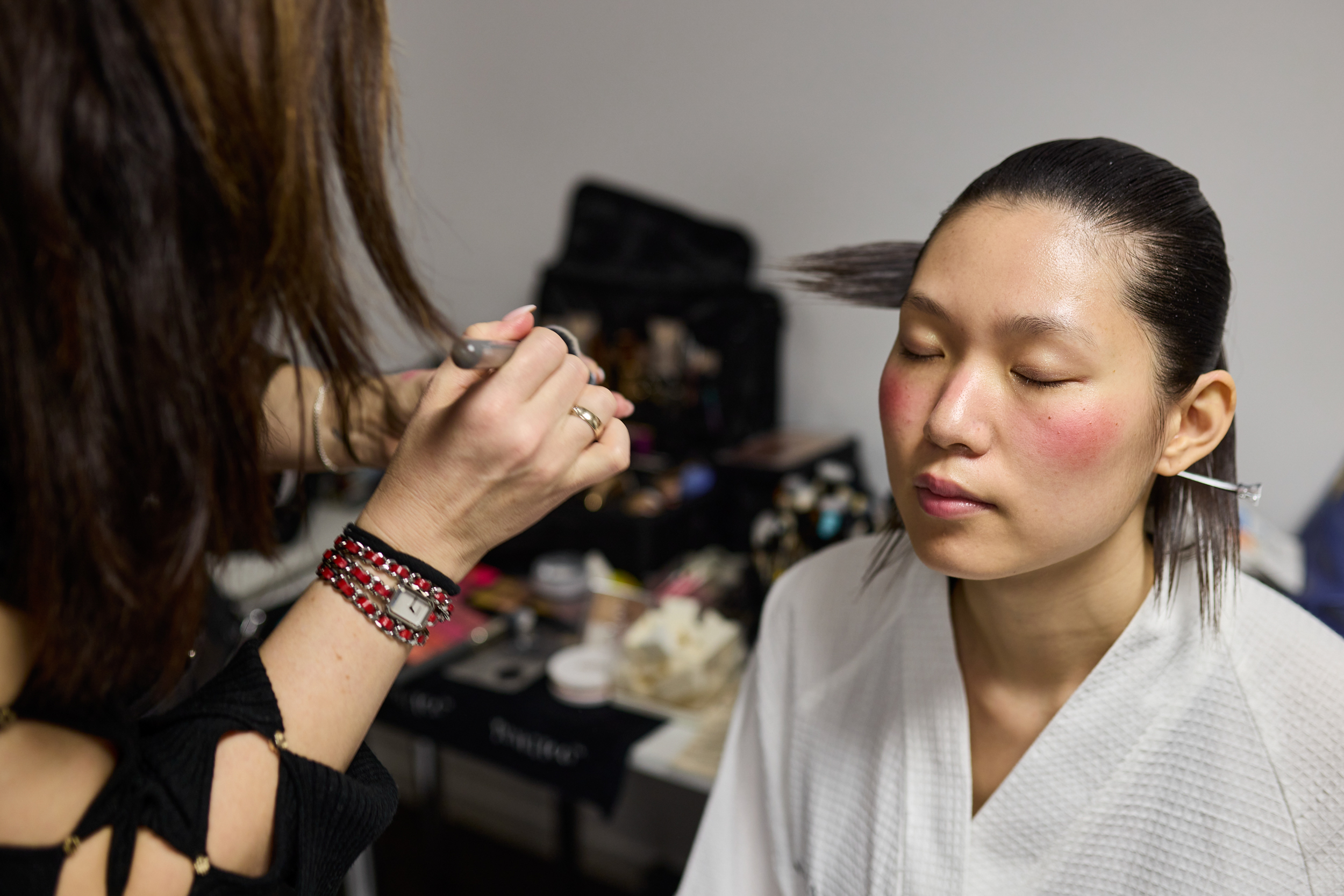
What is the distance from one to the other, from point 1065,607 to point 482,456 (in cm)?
56

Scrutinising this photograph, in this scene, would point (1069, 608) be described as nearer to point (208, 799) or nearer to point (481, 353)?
point (481, 353)

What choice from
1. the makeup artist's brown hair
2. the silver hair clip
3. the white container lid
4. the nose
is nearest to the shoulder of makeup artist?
the makeup artist's brown hair

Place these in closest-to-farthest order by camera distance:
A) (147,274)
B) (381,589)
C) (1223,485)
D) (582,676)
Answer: (147,274), (381,589), (1223,485), (582,676)

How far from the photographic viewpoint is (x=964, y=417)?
719 millimetres

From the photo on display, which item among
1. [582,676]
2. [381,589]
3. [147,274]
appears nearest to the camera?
[147,274]

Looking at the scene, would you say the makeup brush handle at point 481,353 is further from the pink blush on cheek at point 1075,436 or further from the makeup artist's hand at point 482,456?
the pink blush on cheek at point 1075,436

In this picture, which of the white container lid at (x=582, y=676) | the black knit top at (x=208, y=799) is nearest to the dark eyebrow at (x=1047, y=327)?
the black knit top at (x=208, y=799)

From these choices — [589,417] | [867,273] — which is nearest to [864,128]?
[867,273]

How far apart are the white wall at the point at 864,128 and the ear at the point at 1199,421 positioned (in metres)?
0.63

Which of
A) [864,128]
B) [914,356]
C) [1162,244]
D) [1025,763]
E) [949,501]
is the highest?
[864,128]

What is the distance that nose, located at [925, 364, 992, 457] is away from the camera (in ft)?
2.35

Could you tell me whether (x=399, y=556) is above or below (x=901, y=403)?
below

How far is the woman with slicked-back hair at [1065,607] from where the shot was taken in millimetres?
717

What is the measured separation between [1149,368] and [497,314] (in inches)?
83.2
